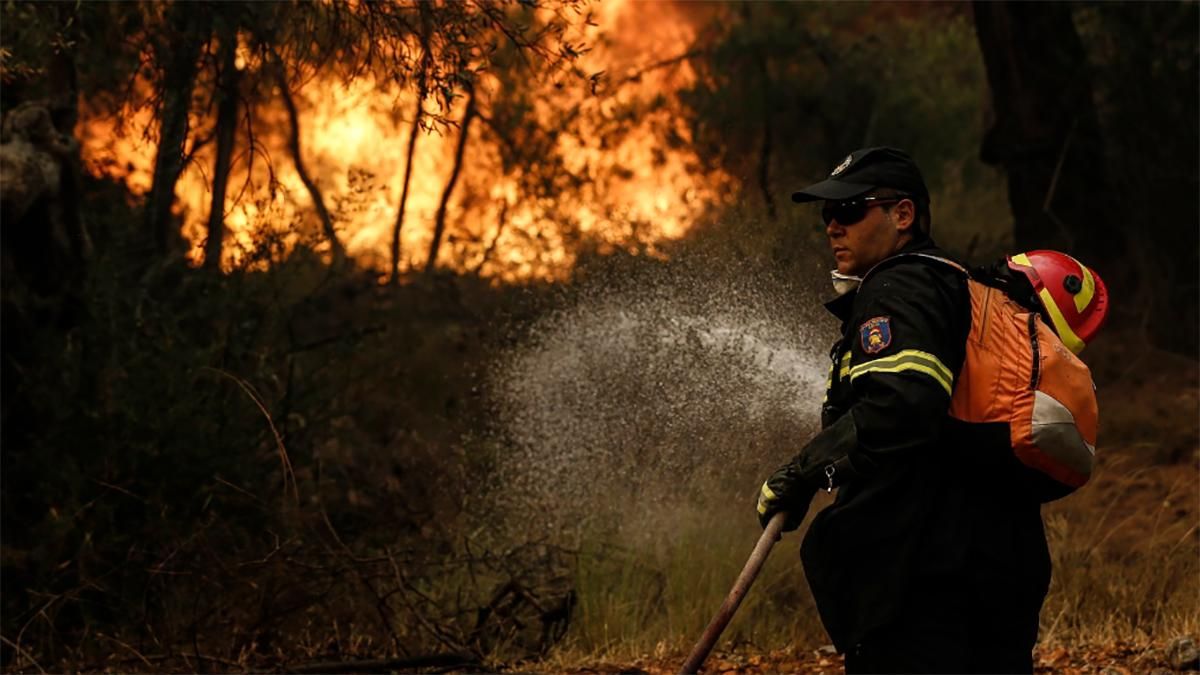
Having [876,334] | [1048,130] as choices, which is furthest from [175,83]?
[1048,130]

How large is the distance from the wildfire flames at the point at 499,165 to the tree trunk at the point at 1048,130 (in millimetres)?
2565

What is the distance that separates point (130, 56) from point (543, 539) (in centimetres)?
415

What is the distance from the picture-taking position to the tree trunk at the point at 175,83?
Answer: 8.16m

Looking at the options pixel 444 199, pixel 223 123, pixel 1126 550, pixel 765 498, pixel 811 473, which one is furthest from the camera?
pixel 444 199

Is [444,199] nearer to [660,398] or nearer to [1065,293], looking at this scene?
[660,398]

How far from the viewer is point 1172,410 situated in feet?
34.0

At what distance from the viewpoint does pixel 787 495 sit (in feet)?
12.6

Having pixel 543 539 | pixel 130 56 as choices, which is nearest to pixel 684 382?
pixel 543 539

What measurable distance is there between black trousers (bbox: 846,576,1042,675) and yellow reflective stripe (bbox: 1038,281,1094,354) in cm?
58

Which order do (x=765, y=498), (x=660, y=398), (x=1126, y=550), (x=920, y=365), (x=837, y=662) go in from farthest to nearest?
(x=660, y=398) < (x=1126, y=550) < (x=837, y=662) < (x=765, y=498) < (x=920, y=365)

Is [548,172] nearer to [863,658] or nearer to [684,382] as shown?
[684,382]

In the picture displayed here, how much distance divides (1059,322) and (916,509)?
58cm

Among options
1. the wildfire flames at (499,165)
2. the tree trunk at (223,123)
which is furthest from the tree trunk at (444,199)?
the tree trunk at (223,123)

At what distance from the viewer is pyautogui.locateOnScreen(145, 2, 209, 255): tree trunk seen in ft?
26.8
